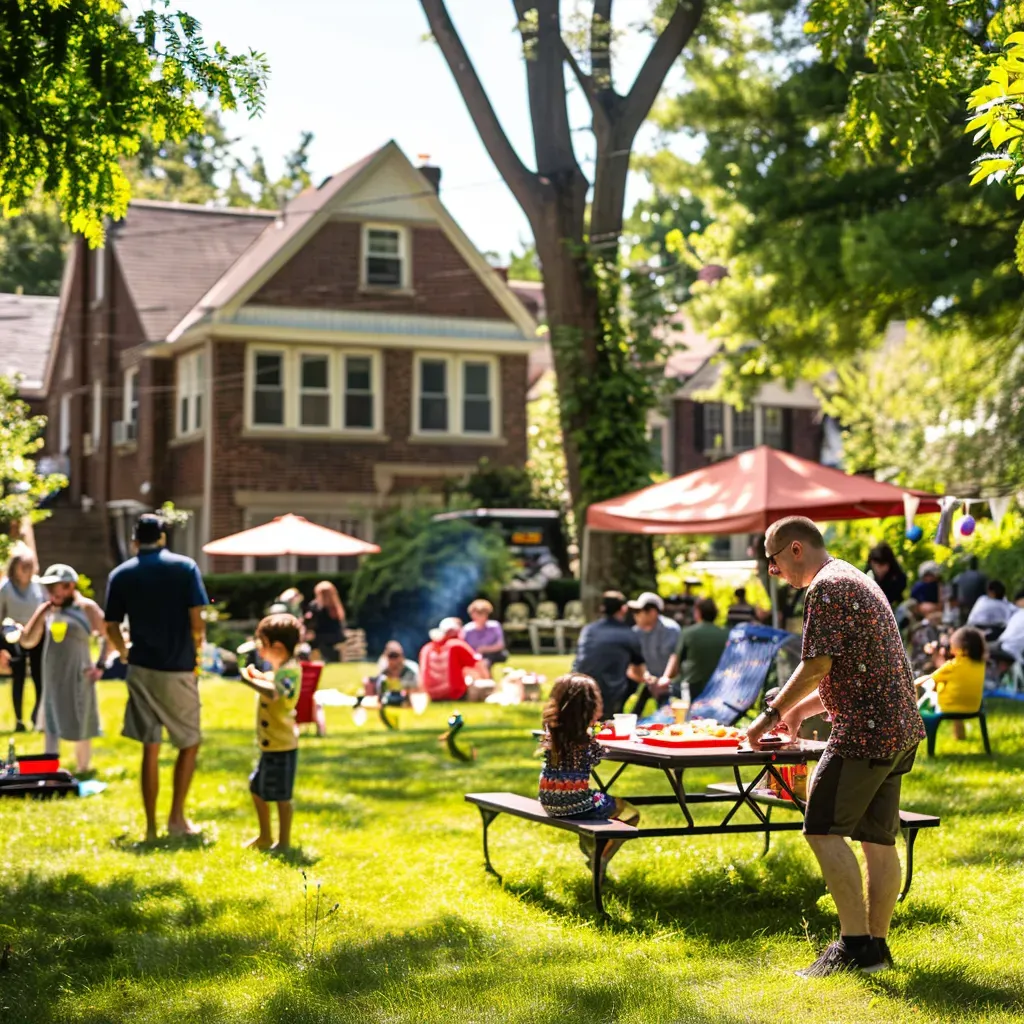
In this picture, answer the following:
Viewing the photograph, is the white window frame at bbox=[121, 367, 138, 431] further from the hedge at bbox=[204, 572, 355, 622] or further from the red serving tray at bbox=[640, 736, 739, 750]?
the red serving tray at bbox=[640, 736, 739, 750]

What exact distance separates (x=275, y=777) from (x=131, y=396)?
99.3ft

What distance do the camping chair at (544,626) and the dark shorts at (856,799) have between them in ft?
73.2

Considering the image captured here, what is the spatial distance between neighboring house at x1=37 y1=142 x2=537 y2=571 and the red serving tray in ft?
85.0

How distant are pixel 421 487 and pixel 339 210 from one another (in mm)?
6045

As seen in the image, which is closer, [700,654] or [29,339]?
[700,654]

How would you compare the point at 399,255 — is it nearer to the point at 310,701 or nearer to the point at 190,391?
the point at 190,391

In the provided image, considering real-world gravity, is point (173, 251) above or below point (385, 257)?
above

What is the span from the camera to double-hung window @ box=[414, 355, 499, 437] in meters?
36.2

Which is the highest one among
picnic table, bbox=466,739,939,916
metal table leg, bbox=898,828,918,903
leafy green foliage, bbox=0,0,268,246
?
leafy green foliage, bbox=0,0,268,246

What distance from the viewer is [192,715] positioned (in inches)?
412

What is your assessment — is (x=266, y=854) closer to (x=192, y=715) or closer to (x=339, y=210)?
(x=192, y=715)

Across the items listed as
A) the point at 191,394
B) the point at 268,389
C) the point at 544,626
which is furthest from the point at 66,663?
the point at 191,394

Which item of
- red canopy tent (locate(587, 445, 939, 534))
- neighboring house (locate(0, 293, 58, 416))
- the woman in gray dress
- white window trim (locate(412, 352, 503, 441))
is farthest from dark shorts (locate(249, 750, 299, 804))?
neighboring house (locate(0, 293, 58, 416))

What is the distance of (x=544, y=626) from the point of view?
29.4m
